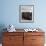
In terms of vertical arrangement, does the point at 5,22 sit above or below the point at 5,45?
above

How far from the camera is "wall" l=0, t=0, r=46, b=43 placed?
4.32m

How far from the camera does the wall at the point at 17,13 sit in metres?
4.32

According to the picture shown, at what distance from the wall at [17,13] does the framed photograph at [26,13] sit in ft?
0.32

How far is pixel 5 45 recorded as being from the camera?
154 inches

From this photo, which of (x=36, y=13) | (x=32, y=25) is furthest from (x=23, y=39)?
(x=36, y=13)

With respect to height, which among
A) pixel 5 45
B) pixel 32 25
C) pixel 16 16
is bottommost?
pixel 5 45

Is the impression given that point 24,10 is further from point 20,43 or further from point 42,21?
point 20,43

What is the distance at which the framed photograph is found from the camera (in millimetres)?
4316

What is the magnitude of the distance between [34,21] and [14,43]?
1024 mm

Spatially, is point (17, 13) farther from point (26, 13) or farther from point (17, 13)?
point (26, 13)

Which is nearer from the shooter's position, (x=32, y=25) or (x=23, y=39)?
(x=23, y=39)

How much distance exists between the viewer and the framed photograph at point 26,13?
432 centimetres

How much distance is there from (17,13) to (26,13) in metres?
0.29

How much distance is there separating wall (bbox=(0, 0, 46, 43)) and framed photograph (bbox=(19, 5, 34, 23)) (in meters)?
0.10
